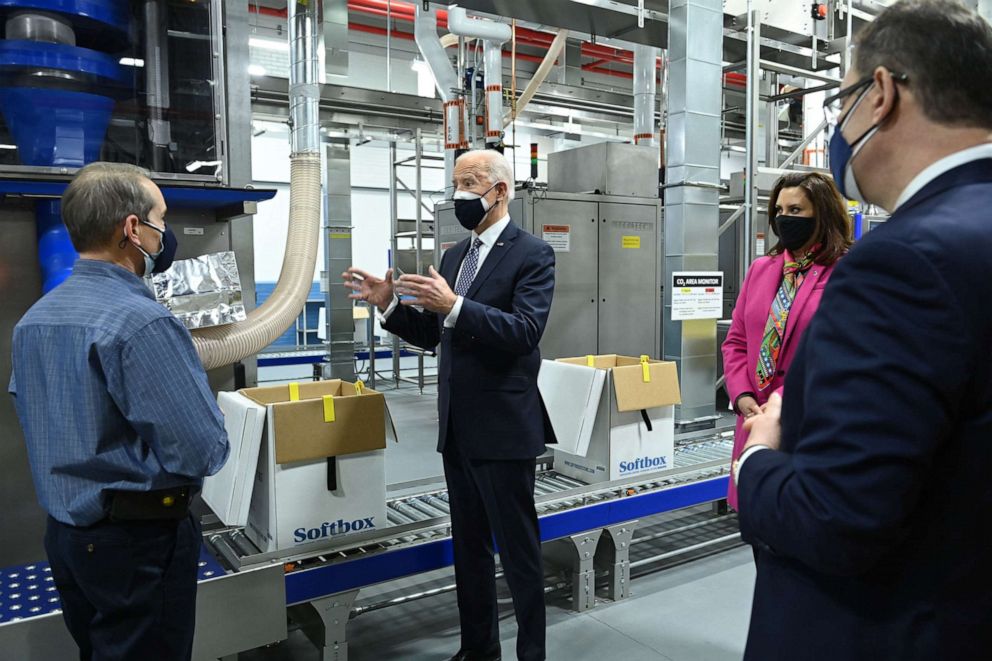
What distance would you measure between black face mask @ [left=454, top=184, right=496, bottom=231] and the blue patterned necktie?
9 cm

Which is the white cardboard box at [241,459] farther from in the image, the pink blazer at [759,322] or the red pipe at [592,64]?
the red pipe at [592,64]

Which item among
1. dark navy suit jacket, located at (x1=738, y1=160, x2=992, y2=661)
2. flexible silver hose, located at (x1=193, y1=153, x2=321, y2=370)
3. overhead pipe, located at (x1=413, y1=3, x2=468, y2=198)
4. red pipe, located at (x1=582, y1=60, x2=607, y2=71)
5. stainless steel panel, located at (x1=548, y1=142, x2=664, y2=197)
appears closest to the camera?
dark navy suit jacket, located at (x1=738, y1=160, x2=992, y2=661)

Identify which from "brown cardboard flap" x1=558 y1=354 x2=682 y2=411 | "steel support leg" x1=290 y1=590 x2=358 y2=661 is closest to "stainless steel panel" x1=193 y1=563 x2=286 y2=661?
"steel support leg" x1=290 y1=590 x2=358 y2=661

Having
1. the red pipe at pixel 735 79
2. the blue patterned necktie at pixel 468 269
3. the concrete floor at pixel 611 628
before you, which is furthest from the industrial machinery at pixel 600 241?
the red pipe at pixel 735 79

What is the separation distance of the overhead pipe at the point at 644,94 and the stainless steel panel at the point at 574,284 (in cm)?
217

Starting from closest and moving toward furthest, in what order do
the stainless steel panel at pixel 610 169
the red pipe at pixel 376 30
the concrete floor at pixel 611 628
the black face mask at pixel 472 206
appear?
the black face mask at pixel 472 206
the concrete floor at pixel 611 628
the stainless steel panel at pixel 610 169
the red pipe at pixel 376 30

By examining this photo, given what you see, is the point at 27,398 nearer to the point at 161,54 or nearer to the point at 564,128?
the point at 161,54

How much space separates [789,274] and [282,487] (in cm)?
187

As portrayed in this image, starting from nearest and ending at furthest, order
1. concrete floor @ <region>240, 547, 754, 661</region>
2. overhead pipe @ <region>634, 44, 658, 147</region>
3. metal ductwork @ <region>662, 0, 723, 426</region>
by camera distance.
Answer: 1. concrete floor @ <region>240, 547, 754, 661</region>
2. metal ductwork @ <region>662, 0, 723, 426</region>
3. overhead pipe @ <region>634, 44, 658, 147</region>

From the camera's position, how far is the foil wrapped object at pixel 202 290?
2541 mm

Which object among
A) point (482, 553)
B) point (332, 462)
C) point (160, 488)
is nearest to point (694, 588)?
point (482, 553)

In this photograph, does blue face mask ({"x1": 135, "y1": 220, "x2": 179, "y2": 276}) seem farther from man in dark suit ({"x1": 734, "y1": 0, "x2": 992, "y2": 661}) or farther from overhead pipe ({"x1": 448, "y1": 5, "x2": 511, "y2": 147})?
overhead pipe ({"x1": 448, "y1": 5, "x2": 511, "y2": 147})

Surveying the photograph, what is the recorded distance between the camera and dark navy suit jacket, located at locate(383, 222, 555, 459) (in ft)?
7.86

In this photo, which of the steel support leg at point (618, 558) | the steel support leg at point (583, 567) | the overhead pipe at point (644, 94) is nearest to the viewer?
the steel support leg at point (583, 567)
